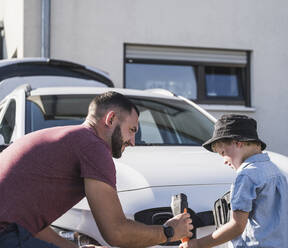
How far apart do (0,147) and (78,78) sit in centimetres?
300

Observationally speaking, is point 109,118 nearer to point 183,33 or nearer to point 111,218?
point 111,218

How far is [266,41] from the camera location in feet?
32.6

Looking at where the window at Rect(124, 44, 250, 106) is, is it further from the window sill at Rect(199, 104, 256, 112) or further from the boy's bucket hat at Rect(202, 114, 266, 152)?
the boy's bucket hat at Rect(202, 114, 266, 152)

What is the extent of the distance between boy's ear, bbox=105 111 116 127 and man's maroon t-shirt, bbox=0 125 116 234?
0.10 m

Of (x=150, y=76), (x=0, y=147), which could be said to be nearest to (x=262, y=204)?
(x=0, y=147)

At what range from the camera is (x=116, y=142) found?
2383mm

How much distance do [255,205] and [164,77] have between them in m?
7.52

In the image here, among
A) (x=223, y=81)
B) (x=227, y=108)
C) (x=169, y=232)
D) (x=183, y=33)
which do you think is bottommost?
(x=169, y=232)

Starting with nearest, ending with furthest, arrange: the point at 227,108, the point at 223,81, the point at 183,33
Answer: the point at 183,33 → the point at 227,108 → the point at 223,81

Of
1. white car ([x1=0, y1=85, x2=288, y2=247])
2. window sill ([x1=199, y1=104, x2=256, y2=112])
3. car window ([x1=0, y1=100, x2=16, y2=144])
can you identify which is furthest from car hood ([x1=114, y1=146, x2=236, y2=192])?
window sill ([x1=199, y1=104, x2=256, y2=112])

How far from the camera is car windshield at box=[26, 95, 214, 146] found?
13.7 ft

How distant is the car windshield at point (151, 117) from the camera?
4.18 metres

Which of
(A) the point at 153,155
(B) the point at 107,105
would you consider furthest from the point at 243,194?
(A) the point at 153,155

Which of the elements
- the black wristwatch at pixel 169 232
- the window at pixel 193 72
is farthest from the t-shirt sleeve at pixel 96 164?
the window at pixel 193 72
